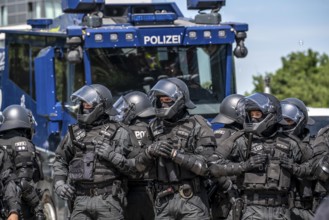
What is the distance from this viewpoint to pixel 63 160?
35.8ft

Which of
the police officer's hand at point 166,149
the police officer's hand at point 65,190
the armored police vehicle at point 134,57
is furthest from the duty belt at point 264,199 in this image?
the armored police vehicle at point 134,57

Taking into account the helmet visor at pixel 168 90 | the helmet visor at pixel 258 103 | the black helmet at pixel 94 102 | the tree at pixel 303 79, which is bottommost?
the tree at pixel 303 79

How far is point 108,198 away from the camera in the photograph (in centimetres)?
1067

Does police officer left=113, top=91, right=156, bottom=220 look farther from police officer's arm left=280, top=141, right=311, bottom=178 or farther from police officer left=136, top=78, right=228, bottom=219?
police officer's arm left=280, top=141, right=311, bottom=178

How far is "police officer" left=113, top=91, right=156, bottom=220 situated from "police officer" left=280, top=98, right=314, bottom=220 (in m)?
1.37

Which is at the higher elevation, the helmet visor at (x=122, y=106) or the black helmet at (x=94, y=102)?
the black helmet at (x=94, y=102)

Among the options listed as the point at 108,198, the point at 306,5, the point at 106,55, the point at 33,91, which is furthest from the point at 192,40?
the point at 306,5

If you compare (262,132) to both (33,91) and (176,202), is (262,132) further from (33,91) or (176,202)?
(33,91)

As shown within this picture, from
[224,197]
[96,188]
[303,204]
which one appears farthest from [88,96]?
[303,204]

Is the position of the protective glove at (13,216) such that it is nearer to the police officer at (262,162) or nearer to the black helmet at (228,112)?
the police officer at (262,162)

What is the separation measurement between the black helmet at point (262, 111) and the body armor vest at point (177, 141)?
417 millimetres

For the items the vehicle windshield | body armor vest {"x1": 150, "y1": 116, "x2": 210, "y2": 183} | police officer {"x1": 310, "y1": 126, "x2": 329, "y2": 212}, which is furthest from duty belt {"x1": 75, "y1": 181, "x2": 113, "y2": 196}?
the vehicle windshield

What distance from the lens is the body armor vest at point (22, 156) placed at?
11391 mm

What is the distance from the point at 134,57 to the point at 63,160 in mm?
3658
